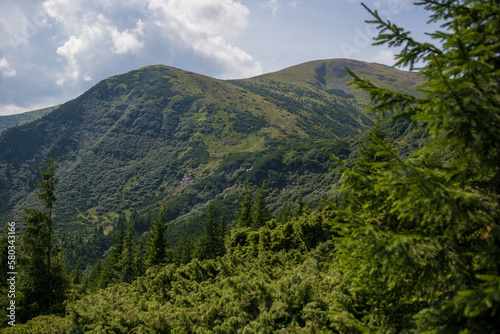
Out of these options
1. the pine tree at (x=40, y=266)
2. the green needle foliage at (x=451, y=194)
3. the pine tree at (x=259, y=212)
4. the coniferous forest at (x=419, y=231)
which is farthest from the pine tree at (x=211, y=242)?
the green needle foliage at (x=451, y=194)

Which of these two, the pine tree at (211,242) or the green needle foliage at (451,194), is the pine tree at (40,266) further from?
the pine tree at (211,242)

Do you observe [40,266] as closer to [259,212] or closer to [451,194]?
[451,194]

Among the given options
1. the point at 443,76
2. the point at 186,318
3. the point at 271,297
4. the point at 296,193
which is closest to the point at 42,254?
the point at 186,318

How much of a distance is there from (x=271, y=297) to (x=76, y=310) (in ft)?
30.1

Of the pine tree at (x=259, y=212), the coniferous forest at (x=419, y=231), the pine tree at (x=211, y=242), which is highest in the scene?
the coniferous forest at (x=419, y=231)

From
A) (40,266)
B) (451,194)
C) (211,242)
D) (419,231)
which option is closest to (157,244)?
(211,242)

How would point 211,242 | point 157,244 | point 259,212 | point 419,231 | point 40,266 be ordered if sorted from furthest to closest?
1. point 211,242
2. point 259,212
3. point 157,244
4. point 40,266
5. point 419,231

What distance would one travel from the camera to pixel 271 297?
988 centimetres

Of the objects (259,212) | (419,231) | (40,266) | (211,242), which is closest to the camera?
(419,231)

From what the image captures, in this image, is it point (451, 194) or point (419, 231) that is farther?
point (419, 231)

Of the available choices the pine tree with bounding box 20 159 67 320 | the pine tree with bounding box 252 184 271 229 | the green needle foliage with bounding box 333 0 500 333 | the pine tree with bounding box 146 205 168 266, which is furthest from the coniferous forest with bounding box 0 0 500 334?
the pine tree with bounding box 252 184 271 229

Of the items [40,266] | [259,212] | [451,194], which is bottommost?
[259,212]

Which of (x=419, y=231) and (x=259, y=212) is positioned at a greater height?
(x=419, y=231)

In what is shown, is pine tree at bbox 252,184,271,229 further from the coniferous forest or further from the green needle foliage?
the green needle foliage
